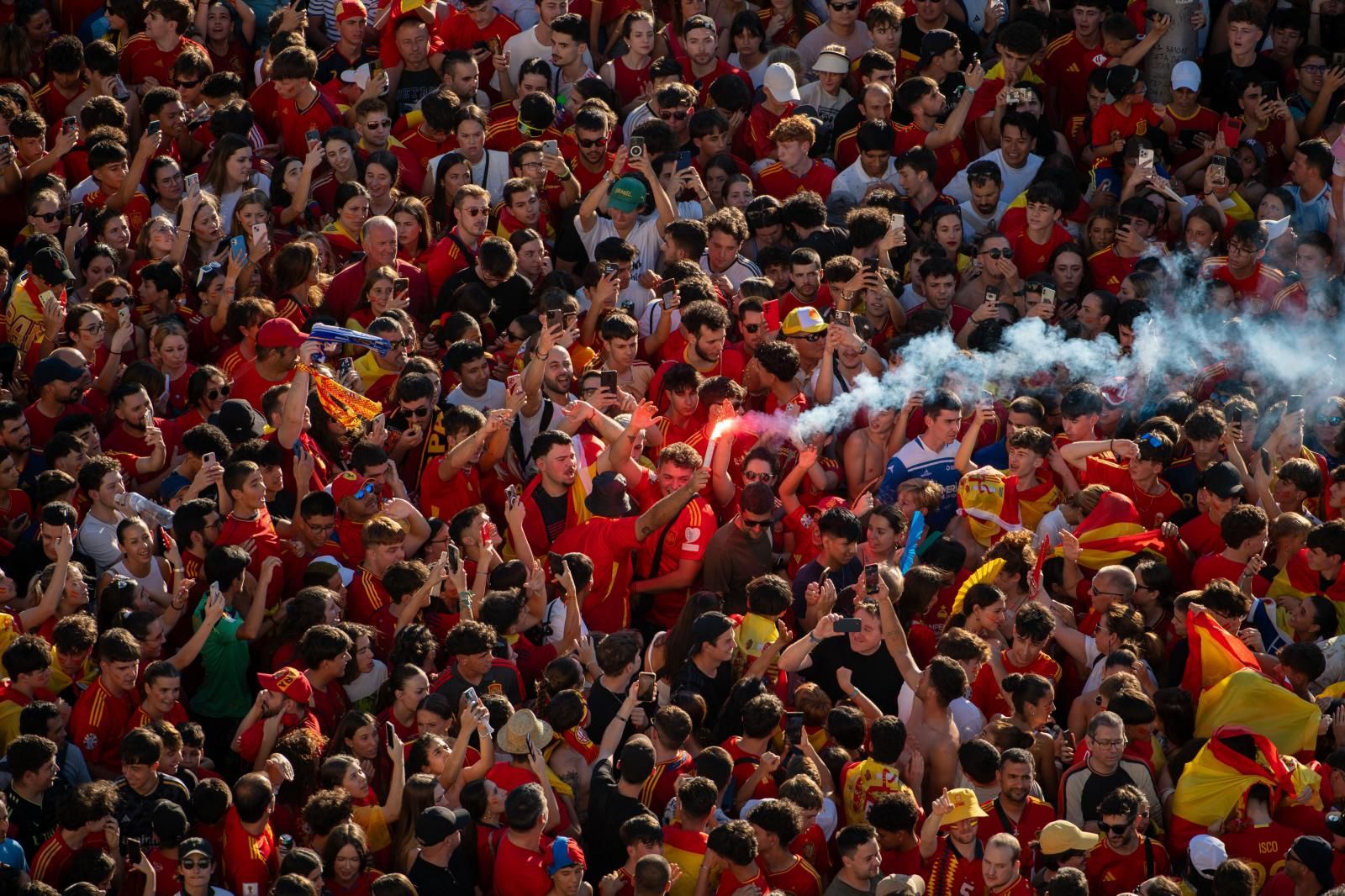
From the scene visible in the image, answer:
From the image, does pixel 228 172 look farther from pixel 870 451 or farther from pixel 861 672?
pixel 861 672

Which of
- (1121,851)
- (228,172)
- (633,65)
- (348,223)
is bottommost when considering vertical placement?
(1121,851)

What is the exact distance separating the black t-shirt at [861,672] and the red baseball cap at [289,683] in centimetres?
225

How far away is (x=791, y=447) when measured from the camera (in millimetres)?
10844

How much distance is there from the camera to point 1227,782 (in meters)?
8.95

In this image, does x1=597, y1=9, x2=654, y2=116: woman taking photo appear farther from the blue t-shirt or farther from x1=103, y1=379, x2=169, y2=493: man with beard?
x1=103, y1=379, x2=169, y2=493: man with beard

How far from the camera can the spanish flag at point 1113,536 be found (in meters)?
10.3

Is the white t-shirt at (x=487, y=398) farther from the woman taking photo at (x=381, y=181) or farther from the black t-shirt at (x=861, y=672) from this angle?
the black t-shirt at (x=861, y=672)

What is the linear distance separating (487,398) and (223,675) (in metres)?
2.37

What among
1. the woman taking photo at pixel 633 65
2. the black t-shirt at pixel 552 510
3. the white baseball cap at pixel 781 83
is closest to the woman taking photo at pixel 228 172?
the woman taking photo at pixel 633 65

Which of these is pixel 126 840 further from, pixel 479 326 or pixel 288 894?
pixel 479 326

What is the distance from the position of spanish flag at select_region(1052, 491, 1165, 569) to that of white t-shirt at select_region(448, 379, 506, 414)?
295 centimetres

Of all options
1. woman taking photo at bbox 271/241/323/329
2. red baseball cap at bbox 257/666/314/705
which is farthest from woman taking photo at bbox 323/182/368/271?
red baseball cap at bbox 257/666/314/705

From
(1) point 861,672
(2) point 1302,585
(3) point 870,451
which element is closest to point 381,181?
(3) point 870,451

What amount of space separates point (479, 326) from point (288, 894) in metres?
4.34
